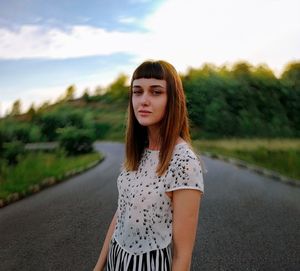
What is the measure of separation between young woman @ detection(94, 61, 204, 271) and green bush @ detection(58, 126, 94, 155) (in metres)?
17.6

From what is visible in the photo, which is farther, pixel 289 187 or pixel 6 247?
pixel 289 187

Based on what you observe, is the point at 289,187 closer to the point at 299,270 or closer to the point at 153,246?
the point at 299,270

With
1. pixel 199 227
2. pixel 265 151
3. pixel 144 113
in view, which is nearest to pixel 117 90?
pixel 265 151

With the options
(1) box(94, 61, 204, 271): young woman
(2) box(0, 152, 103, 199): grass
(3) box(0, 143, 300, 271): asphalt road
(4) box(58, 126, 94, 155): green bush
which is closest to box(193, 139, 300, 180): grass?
(3) box(0, 143, 300, 271): asphalt road

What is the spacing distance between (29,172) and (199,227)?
5.64 m

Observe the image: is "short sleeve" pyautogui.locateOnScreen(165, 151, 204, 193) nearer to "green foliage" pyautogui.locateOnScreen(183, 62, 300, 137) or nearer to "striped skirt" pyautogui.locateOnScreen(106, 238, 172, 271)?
"striped skirt" pyautogui.locateOnScreen(106, 238, 172, 271)

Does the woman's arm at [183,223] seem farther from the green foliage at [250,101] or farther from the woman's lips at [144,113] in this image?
the green foliage at [250,101]

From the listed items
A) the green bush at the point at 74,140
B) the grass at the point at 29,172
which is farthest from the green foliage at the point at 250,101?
the grass at the point at 29,172

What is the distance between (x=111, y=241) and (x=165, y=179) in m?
0.44

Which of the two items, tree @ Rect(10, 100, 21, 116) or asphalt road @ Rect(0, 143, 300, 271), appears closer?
asphalt road @ Rect(0, 143, 300, 271)

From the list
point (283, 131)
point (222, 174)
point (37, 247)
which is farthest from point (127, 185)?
point (283, 131)

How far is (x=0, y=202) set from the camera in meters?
8.38

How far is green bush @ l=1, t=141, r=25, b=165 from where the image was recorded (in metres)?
12.7

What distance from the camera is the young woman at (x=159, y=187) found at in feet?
5.59
